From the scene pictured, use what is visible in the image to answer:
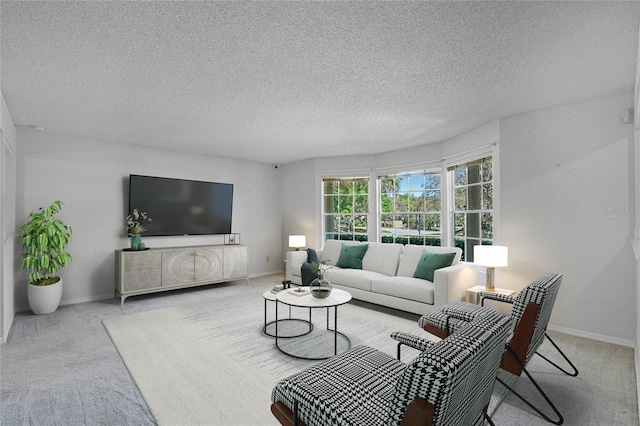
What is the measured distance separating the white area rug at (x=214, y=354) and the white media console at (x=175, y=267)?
76cm

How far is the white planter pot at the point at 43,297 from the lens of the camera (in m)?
4.05

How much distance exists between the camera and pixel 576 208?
3.44 meters

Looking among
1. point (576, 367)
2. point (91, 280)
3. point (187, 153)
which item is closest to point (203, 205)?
point (187, 153)

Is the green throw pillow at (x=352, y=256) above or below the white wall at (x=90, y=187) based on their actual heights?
below

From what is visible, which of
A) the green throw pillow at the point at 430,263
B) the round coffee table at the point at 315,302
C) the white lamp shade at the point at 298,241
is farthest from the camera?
the white lamp shade at the point at 298,241

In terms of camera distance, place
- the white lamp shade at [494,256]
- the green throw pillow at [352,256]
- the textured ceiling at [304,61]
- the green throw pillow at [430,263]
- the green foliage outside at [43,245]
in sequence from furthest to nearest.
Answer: the green throw pillow at [352,256] → the green throw pillow at [430,263] → the green foliage outside at [43,245] → the white lamp shade at [494,256] → the textured ceiling at [304,61]

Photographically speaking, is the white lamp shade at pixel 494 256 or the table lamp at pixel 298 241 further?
the table lamp at pixel 298 241

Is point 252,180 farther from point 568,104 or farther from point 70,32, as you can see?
point 568,104

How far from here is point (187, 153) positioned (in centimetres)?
590

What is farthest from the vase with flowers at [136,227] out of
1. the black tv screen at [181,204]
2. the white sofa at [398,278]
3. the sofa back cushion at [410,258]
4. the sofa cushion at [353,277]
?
the sofa back cushion at [410,258]

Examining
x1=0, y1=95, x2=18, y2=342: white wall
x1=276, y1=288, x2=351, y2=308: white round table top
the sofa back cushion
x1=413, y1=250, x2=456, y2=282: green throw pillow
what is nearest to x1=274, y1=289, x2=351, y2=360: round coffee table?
x1=276, y1=288, x2=351, y2=308: white round table top

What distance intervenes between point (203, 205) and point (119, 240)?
1.43 metres

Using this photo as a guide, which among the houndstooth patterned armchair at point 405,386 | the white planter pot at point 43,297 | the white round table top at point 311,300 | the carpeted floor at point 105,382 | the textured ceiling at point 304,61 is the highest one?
the textured ceiling at point 304,61

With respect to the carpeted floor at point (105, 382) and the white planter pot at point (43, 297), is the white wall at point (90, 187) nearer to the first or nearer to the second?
the white planter pot at point (43, 297)
